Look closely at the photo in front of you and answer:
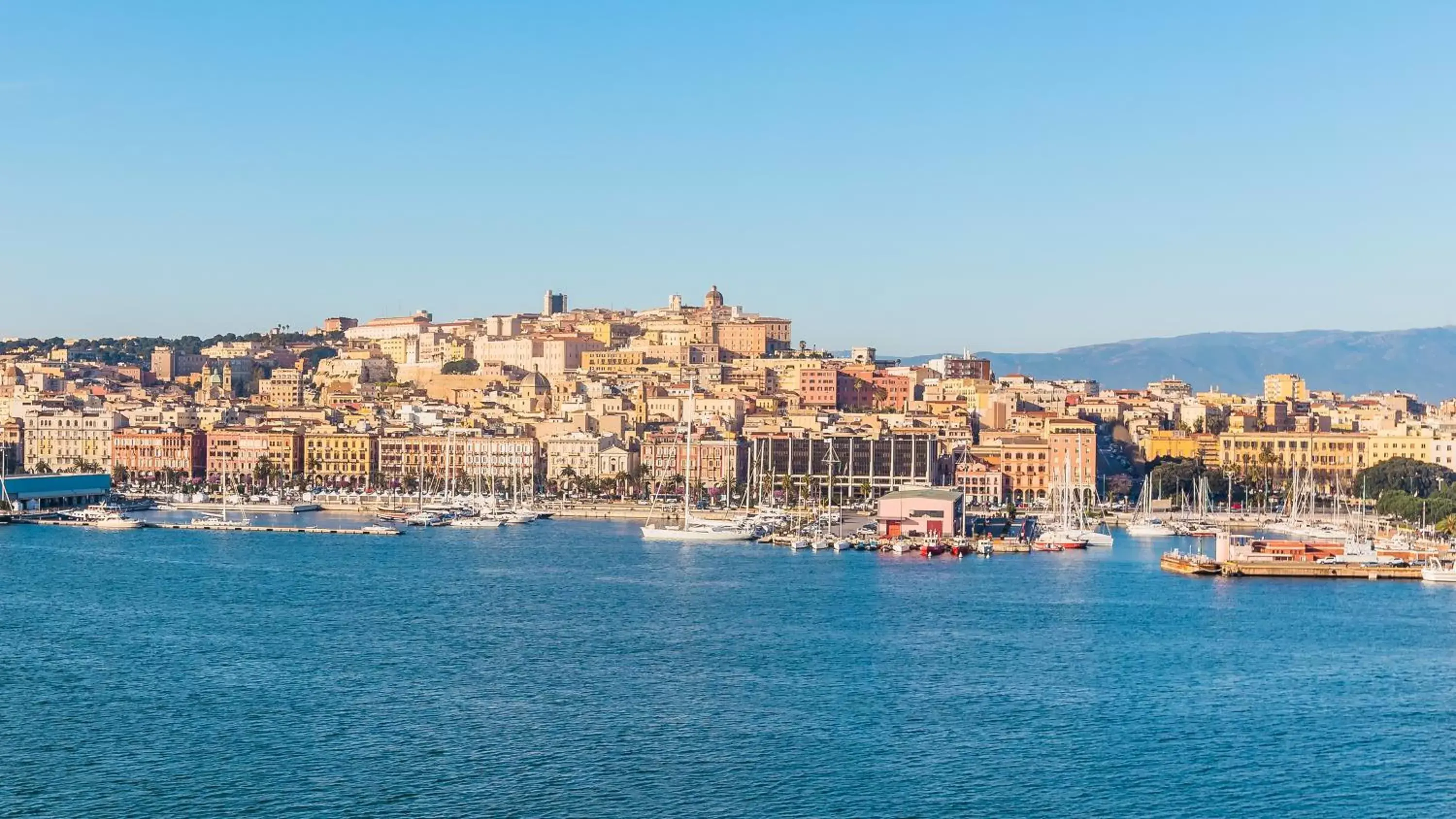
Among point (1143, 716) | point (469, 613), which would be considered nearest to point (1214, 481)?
point (469, 613)

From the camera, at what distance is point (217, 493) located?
1939 inches

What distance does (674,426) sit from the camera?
5381 cm

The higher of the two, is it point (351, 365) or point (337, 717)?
point (351, 365)

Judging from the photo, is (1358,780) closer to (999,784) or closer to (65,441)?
(999,784)

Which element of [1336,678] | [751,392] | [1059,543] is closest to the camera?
[1336,678]

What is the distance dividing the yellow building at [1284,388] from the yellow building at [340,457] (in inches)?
1328

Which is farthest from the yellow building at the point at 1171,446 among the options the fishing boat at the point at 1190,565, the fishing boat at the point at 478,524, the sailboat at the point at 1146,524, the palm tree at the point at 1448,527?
the fishing boat at the point at 1190,565

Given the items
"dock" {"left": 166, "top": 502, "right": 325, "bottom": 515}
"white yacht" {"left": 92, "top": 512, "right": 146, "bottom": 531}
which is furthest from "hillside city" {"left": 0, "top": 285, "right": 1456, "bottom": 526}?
"white yacht" {"left": 92, "top": 512, "right": 146, "bottom": 531}

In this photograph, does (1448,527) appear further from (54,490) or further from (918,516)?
(54,490)

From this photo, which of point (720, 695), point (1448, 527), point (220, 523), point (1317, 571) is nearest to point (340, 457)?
point (220, 523)

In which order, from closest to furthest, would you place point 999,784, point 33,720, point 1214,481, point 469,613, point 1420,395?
point 999,784 < point 33,720 < point 469,613 < point 1214,481 < point 1420,395

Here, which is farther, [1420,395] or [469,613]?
[1420,395]

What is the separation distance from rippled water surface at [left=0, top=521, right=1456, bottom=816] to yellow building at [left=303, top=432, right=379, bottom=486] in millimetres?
23759

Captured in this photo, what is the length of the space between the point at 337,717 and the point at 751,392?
42797mm
